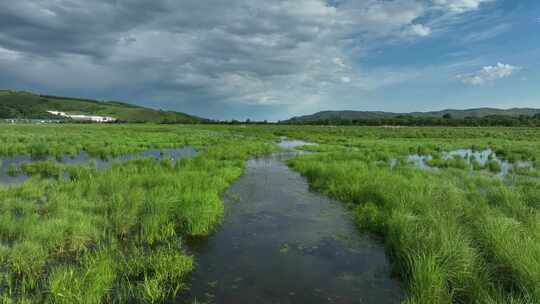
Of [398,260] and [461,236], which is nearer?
[461,236]

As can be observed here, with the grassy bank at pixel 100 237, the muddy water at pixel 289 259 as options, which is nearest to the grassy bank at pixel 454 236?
the muddy water at pixel 289 259

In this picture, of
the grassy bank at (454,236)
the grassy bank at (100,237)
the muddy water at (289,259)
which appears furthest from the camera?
the muddy water at (289,259)

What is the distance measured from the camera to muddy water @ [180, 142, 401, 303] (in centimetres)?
616

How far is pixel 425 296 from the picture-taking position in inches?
212

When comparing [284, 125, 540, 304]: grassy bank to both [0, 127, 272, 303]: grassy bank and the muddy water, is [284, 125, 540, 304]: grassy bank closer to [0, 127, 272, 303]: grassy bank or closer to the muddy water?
the muddy water

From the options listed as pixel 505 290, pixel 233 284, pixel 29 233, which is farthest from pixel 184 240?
pixel 505 290

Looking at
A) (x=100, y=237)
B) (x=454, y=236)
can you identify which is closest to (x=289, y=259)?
(x=454, y=236)

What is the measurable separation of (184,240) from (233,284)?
2819mm

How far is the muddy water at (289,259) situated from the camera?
6.16 metres

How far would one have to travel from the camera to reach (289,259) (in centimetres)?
766

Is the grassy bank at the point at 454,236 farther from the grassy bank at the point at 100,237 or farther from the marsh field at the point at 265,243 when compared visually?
the grassy bank at the point at 100,237

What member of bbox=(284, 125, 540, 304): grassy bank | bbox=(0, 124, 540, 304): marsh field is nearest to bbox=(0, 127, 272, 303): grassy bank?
bbox=(0, 124, 540, 304): marsh field

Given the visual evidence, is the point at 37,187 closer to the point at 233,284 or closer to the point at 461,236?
the point at 233,284

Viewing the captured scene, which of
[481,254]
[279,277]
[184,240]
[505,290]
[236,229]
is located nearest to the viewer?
[505,290]
